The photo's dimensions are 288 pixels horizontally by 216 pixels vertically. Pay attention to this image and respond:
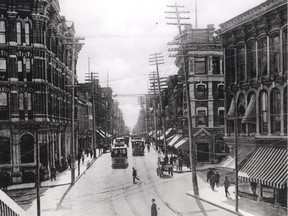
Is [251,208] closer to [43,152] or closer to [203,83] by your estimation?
[43,152]

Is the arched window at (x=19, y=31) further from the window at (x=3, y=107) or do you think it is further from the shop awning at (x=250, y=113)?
the shop awning at (x=250, y=113)

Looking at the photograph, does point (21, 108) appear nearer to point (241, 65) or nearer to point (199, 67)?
point (241, 65)

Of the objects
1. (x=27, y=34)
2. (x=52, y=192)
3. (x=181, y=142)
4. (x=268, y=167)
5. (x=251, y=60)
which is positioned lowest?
(x=52, y=192)

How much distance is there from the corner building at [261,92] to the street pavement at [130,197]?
7.43ft

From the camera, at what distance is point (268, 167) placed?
2344cm

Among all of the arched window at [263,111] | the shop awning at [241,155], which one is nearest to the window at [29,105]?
the shop awning at [241,155]

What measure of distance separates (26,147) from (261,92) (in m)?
21.8

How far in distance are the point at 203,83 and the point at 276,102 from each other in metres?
23.4

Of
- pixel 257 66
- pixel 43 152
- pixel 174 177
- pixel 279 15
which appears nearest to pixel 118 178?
pixel 174 177

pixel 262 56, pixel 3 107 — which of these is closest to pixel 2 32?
pixel 3 107

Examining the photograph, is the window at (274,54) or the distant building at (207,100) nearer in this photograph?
the window at (274,54)

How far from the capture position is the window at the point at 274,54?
969 inches

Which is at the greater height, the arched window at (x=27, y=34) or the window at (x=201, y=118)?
the arched window at (x=27, y=34)

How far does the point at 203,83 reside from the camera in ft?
159
